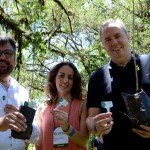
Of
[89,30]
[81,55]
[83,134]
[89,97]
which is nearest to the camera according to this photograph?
[89,97]

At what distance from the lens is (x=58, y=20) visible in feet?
23.6

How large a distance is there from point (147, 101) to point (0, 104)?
118cm

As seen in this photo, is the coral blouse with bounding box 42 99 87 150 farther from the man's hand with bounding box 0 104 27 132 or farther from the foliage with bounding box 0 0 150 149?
the man's hand with bounding box 0 104 27 132

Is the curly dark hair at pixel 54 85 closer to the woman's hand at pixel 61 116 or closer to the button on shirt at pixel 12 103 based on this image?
the button on shirt at pixel 12 103

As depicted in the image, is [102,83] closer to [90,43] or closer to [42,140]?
[42,140]

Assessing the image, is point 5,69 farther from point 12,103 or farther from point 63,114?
point 63,114

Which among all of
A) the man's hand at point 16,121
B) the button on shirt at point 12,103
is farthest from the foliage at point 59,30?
the man's hand at point 16,121

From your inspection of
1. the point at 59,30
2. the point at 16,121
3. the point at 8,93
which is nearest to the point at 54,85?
the point at 8,93

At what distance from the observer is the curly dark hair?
3062 millimetres

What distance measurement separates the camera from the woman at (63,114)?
2.76 m

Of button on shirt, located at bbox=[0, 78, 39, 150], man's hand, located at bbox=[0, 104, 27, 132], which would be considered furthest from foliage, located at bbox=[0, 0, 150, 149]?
man's hand, located at bbox=[0, 104, 27, 132]

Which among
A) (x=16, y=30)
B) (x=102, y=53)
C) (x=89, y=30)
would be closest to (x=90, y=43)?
(x=89, y=30)

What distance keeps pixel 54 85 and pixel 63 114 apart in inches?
25.6

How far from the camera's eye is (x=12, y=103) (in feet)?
8.66
